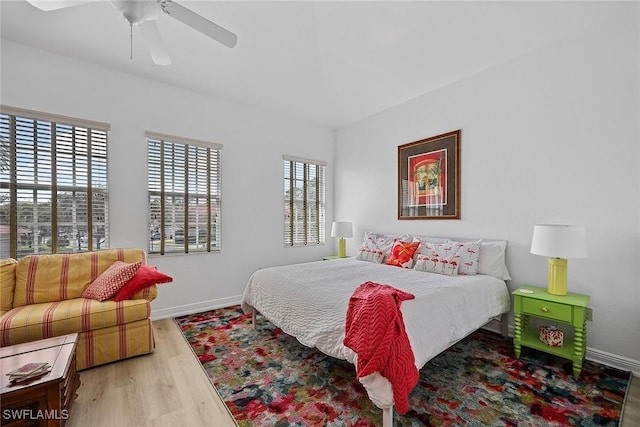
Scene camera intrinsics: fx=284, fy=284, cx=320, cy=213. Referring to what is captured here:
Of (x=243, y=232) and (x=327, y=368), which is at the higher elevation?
(x=243, y=232)

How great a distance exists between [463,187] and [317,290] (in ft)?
7.19

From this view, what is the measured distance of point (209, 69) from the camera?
305 centimetres

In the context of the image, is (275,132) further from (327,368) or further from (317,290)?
(327,368)

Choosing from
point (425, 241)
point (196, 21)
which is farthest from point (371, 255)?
point (196, 21)

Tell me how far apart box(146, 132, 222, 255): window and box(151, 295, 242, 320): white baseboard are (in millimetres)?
675

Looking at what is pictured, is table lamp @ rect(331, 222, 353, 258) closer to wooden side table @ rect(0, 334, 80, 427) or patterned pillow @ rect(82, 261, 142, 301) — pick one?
patterned pillow @ rect(82, 261, 142, 301)

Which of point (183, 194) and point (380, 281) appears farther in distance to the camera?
point (183, 194)

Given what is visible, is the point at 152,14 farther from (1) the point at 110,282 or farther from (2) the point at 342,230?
(2) the point at 342,230

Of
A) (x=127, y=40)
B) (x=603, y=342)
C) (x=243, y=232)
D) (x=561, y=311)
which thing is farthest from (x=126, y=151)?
(x=603, y=342)

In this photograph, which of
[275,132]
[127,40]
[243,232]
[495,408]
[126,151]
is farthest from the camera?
[275,132]

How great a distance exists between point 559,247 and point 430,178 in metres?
1.63

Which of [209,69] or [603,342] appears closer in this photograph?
[603,342]

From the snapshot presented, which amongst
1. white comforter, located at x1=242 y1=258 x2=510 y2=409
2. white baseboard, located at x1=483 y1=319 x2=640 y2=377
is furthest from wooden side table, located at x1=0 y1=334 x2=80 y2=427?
white baseboard, located at x1=483 y1=319 x2=640 y2=377

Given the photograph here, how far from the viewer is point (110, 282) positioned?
8.14 feet
